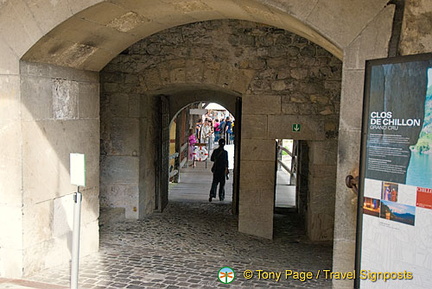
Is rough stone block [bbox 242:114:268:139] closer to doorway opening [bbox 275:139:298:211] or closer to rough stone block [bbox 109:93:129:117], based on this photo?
doorway opening [bbox 275:139:298:211]

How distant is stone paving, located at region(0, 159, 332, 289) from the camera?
183 inches

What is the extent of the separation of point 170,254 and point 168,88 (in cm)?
290

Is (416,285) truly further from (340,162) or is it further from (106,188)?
(106,188)

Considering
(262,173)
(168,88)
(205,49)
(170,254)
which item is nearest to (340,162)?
(170,254)

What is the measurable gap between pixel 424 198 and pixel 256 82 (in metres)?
4.35

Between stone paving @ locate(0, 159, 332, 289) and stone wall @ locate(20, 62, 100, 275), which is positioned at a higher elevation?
stone wall @ locate(20, 62, 100, 275)

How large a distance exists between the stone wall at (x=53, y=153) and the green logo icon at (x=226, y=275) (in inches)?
63.9

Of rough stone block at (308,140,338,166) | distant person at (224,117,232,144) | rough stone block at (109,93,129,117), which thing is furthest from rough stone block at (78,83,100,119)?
distant person at (224,117,232,144)

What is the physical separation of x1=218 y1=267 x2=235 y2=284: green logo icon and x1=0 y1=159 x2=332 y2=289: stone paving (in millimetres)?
59

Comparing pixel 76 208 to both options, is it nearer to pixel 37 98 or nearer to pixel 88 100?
pixel 37 98

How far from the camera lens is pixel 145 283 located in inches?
179

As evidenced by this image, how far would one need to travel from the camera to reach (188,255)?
18.5 ft

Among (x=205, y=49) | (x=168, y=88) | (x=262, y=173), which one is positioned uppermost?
(x=205, y=49)

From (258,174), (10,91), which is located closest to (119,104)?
(258,174)
